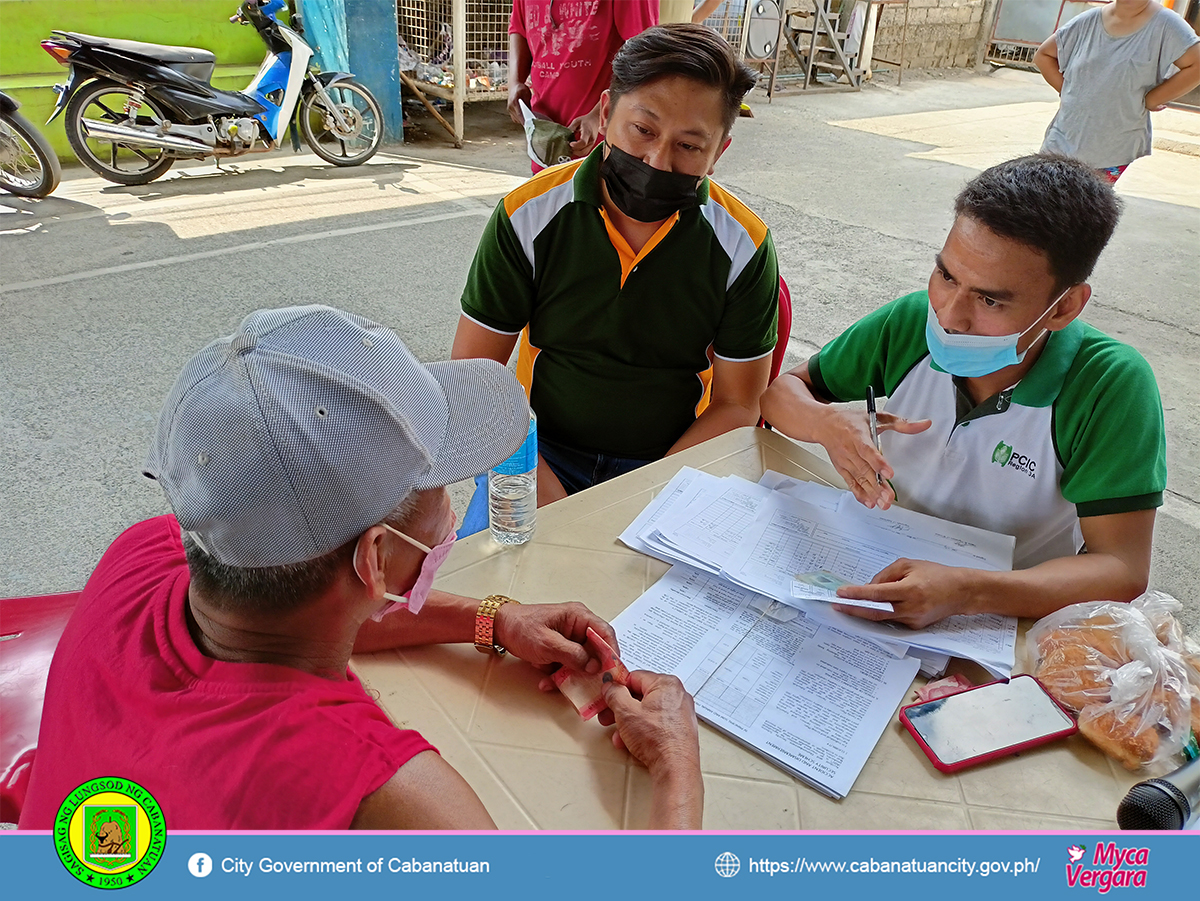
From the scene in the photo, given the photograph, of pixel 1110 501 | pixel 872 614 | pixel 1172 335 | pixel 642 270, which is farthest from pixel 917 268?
pixel 872 614

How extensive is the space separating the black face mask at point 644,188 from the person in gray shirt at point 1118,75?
2.75 meters

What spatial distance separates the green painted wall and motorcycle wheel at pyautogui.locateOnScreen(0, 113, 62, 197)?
2.19ft

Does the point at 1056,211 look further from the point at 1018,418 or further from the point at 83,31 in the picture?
the point at 83,31

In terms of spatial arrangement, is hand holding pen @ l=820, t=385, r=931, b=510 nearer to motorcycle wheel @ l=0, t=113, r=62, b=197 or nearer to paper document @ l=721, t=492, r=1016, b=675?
paper document @ l=721, t=492, r=1016, b=675

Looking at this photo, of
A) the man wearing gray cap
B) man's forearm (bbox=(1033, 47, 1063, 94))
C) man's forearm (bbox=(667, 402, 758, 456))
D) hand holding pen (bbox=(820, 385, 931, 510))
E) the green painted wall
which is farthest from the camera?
the green painted wall

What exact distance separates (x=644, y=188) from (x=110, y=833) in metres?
1.50

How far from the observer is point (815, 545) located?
Answer: 4.64 ft

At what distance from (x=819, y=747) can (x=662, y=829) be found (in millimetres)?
242

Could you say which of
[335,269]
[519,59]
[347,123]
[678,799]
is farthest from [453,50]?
[678,799]

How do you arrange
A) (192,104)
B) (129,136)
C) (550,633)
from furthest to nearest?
(192,104)
(129,136)
(550,633)

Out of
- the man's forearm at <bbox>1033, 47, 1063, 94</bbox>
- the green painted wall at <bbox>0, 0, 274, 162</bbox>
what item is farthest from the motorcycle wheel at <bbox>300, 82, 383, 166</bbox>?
the man's forearm at <bbox>1033, 47, 1063, 94</bbox>

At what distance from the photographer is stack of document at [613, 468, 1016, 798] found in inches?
43.2

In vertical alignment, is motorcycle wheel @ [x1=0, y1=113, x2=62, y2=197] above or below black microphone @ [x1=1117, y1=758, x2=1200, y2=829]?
below
